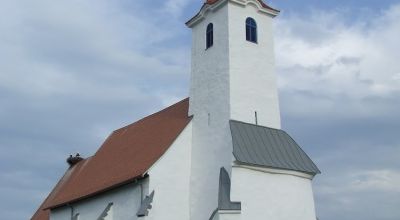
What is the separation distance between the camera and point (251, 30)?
83.2ft

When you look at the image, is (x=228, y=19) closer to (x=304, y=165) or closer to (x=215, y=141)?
(x=215, y=141)

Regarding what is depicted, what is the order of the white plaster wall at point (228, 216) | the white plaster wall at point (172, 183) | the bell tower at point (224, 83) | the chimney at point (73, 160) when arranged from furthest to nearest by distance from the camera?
1. the chimney at point (73, 160)
2. the bell tower at point (224, 83)
3. the white plaster wall at point (172, 183)
4. the white plaster wall at point (228, 216)

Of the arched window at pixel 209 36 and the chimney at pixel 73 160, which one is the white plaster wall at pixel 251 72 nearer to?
the arched window at pixel 209 36

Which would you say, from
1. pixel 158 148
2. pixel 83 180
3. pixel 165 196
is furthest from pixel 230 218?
pixel 83 180

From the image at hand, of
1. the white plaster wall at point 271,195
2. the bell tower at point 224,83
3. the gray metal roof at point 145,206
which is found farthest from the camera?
the bell tower at point 224,83

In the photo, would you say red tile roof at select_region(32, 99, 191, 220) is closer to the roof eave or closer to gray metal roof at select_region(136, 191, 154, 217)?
the roof eave

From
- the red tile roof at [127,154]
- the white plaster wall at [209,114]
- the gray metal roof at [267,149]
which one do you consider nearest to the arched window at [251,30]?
the white plaster wall at [209,114]

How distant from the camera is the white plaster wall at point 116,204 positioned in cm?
2358

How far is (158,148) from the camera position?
24625mm

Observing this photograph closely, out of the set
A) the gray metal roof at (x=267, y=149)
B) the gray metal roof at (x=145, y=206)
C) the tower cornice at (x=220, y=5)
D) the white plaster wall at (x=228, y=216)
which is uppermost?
the tower cornice at (x=220, y=5)

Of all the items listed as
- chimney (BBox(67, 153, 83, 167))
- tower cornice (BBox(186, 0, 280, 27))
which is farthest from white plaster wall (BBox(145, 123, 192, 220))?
chimney (BBox(67, 153, 83, 167))

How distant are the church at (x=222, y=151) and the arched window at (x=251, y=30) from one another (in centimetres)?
5

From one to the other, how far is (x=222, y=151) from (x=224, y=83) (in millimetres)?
3250

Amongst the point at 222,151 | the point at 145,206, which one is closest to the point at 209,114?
the point at 222,151
